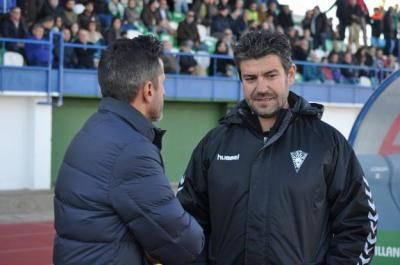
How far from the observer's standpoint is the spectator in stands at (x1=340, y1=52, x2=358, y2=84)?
20.9m

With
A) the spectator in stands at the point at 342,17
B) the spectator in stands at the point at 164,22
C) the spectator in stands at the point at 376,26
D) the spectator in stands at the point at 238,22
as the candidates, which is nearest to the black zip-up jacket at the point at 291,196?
the spectator in stands at the point at 164,22

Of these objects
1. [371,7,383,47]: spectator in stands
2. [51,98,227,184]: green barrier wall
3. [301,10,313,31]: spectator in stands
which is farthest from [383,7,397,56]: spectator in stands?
[51,98,227,184]: green barrier wall

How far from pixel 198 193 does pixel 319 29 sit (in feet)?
65.8

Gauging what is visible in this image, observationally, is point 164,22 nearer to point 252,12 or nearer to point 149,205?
point 252,12

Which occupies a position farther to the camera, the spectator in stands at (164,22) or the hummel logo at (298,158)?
the spectator in stands at (164,22)

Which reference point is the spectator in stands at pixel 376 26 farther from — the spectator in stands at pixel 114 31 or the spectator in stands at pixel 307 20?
the spectator in stands at pixel 114 31

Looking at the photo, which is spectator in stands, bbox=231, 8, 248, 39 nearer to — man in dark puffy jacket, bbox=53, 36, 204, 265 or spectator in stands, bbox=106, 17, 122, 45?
spectator in stands, bbox=106, 17, 122, 45

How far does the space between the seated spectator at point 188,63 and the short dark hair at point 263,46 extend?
1423 cm

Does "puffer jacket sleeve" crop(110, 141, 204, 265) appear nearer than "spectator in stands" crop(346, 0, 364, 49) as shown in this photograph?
Yes

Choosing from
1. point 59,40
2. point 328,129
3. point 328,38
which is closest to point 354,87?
point 328,38

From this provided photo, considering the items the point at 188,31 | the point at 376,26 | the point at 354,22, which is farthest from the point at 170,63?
the point at 376,26

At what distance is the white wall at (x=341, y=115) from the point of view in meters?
20.0

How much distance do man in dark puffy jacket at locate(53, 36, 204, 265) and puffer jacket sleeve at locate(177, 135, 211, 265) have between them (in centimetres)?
39

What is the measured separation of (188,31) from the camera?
17.8m
